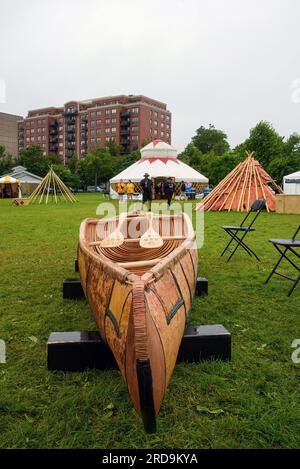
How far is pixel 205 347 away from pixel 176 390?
58 cm

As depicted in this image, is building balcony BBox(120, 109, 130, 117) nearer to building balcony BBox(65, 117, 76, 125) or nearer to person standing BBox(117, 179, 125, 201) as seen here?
building balcony BBox(65, 117, 76, 125)

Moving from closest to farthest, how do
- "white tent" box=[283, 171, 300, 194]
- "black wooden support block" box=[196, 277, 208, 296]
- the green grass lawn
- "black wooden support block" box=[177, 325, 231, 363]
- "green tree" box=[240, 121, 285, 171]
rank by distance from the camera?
the green grass lawn, "black wooden support block" box=[177, 325, 231, 363], "black wooden support block" box=[196, 277, 208, 296], "white tent" box=[283, 171, 300, 194], "green tree" box=[240, 121, 285, 171]

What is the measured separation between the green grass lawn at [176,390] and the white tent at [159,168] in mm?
27011

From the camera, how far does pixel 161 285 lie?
8.51ft

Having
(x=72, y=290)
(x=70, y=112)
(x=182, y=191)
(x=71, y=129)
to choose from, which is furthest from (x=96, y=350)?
(x=70, y=112)

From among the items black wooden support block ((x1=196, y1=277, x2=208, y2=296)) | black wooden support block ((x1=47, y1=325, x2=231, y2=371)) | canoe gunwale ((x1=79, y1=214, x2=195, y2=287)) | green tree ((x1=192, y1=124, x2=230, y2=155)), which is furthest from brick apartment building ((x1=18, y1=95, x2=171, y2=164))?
black wooden support block ((x1=47, y1=325, x2=231, y2=371))

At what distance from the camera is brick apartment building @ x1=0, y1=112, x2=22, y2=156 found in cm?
9106

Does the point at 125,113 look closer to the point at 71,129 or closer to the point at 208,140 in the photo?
the point at 71,129

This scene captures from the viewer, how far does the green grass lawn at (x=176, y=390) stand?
2389 mm

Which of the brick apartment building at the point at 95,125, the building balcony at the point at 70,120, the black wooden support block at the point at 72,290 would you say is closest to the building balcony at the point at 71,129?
the brick apartment building at the point at 95,125

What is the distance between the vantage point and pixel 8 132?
93562mm

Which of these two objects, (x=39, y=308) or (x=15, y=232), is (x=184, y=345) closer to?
(x=39, y=308)

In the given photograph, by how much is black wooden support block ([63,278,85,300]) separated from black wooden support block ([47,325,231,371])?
5.60 feet

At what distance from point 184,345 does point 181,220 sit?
10.4 feet
